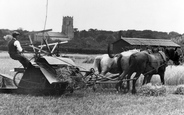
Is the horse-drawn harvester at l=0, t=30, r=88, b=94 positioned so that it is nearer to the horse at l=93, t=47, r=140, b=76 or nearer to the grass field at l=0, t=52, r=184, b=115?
the grass field at l=0, t=52, r=184, b=115

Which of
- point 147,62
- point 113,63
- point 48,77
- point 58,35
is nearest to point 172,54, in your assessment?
point 147,62

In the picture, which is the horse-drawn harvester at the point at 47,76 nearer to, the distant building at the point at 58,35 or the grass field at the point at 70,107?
the grass field at the point at 70,107

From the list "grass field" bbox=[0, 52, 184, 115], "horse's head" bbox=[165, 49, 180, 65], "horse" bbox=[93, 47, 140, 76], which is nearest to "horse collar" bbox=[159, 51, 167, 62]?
"horse's head" bbox=[165, 49, 180, 65]

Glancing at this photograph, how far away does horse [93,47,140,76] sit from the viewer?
11278mm

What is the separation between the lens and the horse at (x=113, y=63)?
1128 centimetres

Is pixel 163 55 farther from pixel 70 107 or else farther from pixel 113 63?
pixel 70 107

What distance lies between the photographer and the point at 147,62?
10703mm

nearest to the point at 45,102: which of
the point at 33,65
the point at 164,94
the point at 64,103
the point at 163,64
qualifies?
the point at 64,103

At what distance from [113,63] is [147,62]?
1.61 m

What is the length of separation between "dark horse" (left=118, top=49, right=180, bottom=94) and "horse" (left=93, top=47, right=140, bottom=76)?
60cm

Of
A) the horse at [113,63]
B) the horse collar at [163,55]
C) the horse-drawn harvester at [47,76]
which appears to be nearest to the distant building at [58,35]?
the horse-drawn harvester at [47,76]

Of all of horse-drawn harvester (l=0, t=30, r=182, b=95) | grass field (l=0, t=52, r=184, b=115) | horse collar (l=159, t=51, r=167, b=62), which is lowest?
grass field (l=0, t=52, r=184, b=115)

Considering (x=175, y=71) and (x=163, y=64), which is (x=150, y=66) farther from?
(x=175, y=71)

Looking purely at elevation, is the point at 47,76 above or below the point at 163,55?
below
